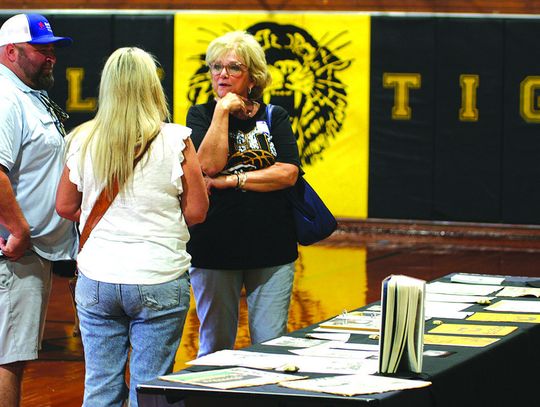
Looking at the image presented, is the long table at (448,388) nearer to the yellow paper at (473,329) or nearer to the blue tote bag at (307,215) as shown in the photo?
the yellow paper at (473,329)

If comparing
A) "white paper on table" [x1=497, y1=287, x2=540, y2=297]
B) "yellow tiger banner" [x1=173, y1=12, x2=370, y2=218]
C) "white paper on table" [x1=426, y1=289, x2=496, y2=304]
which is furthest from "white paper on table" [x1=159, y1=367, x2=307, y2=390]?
"yellow tiger banner" [x1=173, y1=12, x2=370, y2=218]

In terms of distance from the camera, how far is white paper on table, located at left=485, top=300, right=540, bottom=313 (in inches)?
161

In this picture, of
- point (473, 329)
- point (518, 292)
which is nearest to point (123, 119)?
point (473, 329)

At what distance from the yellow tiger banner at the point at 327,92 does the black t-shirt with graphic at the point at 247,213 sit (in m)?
7.33

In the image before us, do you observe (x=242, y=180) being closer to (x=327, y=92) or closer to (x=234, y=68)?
(x=234, y=68)

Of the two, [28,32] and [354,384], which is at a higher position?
[28,32]

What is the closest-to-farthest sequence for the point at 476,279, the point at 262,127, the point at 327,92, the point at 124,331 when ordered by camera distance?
the point at 124,331 → the point at 262,127 → the point at 476,279 → the point at 327,92

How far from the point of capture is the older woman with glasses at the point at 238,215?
433cm

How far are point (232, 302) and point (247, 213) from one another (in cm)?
35

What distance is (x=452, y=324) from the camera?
12.5 feet

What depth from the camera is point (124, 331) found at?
3.58 meters

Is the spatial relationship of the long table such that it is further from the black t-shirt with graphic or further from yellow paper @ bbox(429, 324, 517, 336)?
the black t-shirt with graphic

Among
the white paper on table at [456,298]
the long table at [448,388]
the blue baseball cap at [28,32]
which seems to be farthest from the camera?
the white paper on table at [456,298]

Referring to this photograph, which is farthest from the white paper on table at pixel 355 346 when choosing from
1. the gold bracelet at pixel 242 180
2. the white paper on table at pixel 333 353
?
the gold bracelet at pixel 242 180
